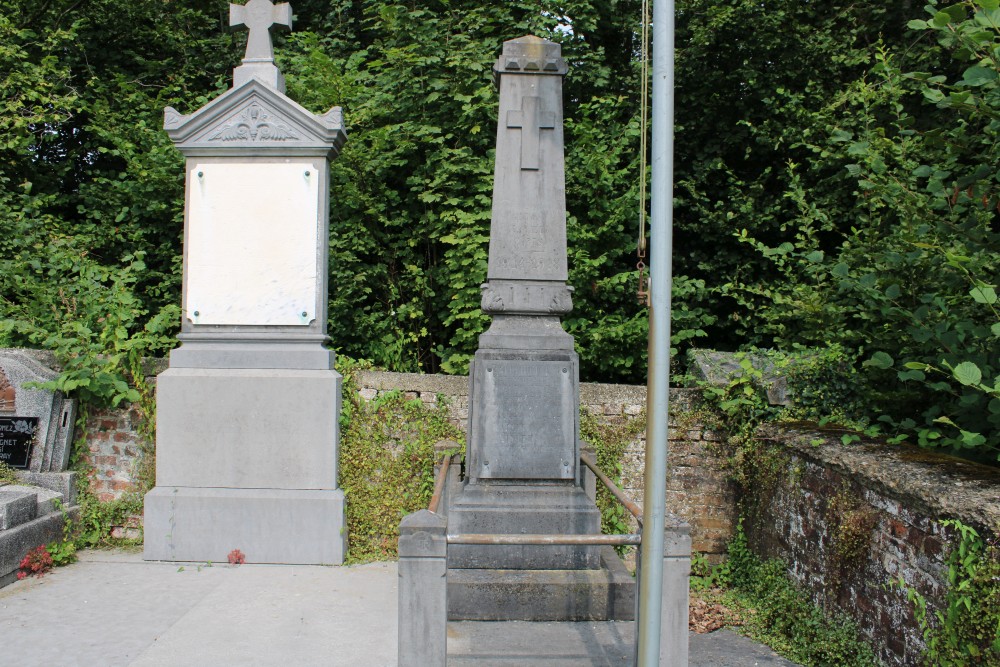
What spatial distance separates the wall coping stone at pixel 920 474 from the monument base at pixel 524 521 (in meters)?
1.44

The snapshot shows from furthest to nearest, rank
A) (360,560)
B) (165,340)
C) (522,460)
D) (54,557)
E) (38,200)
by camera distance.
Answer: (38,200) → (165,340) → (360,560) → (54,557) → (522,460)

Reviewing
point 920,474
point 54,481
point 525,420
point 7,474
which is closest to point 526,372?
point 525,420

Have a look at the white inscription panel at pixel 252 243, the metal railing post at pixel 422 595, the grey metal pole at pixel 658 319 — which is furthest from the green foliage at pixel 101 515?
the grey metal pole at pixel 658 319

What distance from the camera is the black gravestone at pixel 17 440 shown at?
5199 mm

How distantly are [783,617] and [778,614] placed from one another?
0.25ft

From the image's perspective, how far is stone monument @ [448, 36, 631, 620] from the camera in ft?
13.7

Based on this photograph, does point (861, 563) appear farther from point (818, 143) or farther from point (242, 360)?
point (818, 143)

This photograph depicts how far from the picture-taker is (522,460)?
14.1 ft

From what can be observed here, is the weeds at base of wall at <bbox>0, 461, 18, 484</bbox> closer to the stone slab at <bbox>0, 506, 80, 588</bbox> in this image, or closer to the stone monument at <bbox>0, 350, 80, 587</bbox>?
the stone monument at <bbox>0, 350, 80, 587</bbox>

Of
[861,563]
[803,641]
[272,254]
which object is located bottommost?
[803,641]

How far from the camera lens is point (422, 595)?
8.98 ft

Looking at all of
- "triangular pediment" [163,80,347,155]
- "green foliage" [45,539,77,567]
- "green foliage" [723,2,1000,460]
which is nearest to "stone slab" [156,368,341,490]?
"green foliage" [45,539,77,567]

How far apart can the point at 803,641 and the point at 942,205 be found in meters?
2.57

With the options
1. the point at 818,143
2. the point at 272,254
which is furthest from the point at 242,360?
the point at 818,143
